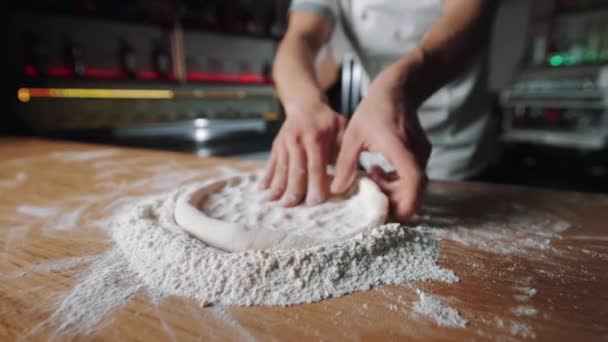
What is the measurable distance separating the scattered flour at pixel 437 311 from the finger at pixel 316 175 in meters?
0.29

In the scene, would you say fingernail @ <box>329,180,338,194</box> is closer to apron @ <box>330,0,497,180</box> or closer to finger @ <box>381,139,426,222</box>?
finger @ <box>381,139,426,222</box>

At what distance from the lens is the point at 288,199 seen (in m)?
0.63

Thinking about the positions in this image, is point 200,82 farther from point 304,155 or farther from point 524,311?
point 524,311

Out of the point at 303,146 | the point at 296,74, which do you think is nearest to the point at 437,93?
the point at 296,74

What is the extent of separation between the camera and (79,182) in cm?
91

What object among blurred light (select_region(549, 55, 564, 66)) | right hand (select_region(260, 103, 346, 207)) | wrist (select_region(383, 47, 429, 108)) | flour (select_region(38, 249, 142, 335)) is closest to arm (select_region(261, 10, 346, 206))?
right hand (select_region(260, 103, 346, 207))

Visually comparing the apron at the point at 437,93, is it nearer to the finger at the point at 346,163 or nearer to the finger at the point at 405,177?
the finger at the point at 346,163

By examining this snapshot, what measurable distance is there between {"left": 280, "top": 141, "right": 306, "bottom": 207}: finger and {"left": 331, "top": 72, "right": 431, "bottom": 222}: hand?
79 millimetres

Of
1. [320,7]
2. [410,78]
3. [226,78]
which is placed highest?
[320,7]

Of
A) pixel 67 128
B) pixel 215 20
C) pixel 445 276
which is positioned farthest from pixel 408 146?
pixel 215 20

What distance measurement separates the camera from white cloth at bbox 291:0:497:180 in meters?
1.18

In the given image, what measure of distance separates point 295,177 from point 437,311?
37cm

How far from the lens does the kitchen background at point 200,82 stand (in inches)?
85.6

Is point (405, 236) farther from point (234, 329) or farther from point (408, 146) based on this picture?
point (234, 329)
